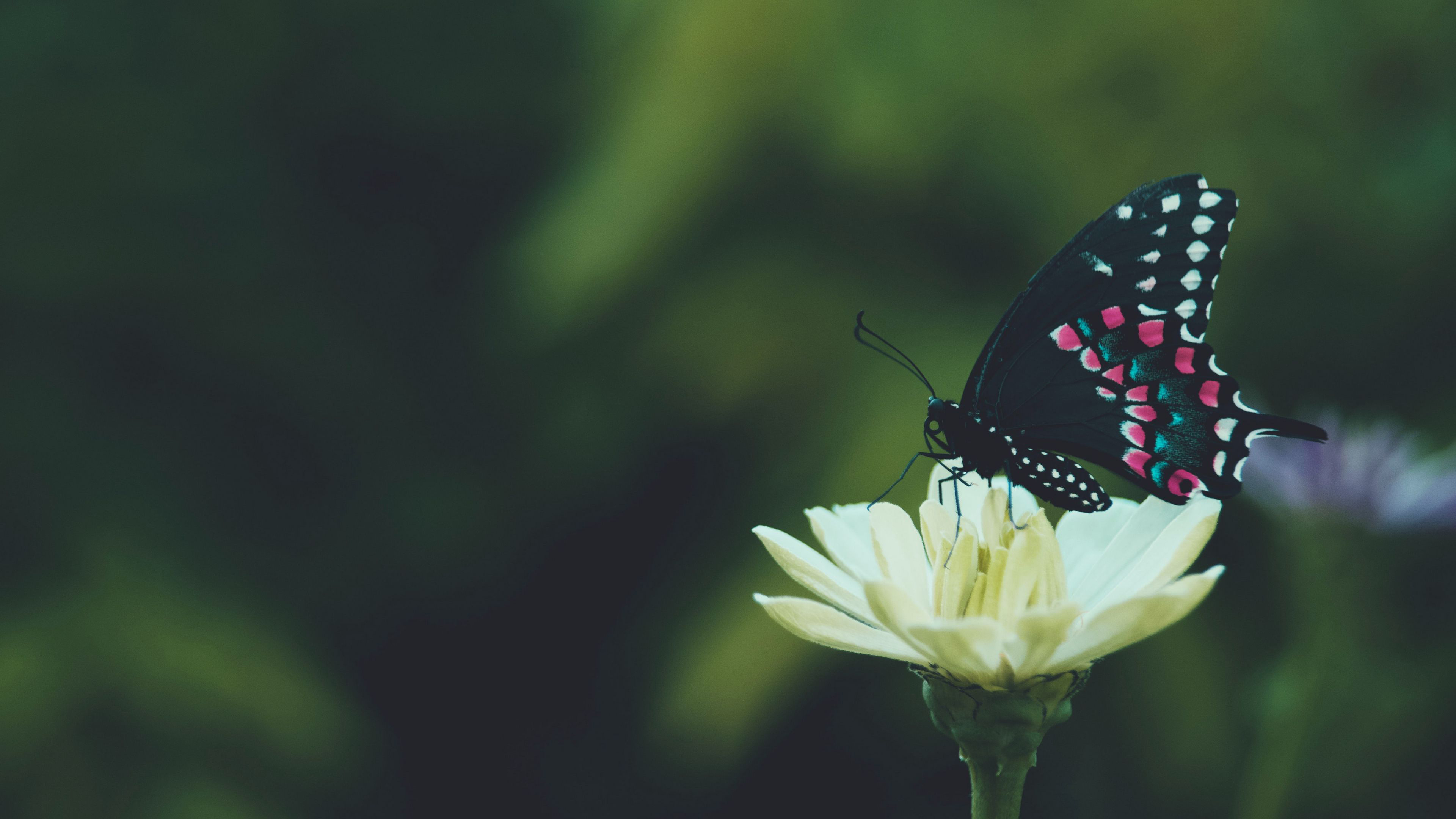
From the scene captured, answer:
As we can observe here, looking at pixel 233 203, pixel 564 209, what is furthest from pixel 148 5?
pixel 564 209

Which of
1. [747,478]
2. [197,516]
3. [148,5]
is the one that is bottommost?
[197,516]

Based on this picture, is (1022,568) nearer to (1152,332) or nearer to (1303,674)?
(1152,332)

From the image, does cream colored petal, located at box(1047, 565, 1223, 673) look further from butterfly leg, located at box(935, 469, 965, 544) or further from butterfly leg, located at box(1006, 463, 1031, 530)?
butterfly leg, located at box(935, 469, 965, 544)

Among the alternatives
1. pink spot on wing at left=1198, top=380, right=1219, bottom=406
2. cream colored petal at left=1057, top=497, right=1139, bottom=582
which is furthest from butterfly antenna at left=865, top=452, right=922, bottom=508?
pink spot on wing at left=1198, top=380, right=1219, bottom=406

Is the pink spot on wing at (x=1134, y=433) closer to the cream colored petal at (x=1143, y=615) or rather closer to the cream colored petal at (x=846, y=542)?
the cream colored petal at (x=846, y=542)

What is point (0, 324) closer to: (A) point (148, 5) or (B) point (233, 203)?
(B) point (233, 203)
